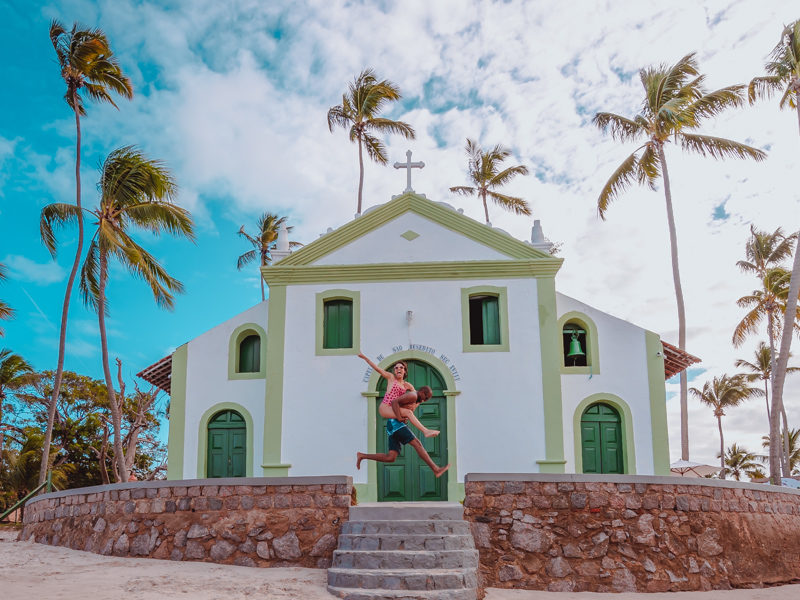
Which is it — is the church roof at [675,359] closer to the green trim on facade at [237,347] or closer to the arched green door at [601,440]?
the arched green door at [601,440]

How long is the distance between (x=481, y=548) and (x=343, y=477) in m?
1.77

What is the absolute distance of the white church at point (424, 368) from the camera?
14.1 metres

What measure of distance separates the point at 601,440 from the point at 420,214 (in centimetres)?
542

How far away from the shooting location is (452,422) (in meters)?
14.1

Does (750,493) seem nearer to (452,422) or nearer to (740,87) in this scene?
(452,422)

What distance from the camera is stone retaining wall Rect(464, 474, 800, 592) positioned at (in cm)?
921

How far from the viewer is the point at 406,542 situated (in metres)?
8.59

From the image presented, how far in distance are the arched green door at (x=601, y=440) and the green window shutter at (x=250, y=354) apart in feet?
21.1

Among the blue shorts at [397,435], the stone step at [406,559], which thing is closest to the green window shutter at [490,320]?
the blue shorts at [397,435]

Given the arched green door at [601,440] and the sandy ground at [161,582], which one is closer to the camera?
the sandy ground at [161,582]

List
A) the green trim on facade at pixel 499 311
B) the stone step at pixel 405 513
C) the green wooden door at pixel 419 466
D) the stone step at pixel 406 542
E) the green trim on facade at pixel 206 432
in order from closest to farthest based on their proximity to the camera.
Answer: the stone step at pixel 406 542 < the stone step at pixel 405 513 < the green wooden door at pixel 419 466 < the green trim on facade at pixel 499 311 < the green trim on facade at pixel 206 432

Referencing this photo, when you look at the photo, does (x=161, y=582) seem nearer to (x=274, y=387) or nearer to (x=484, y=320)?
(x=274, y=387)

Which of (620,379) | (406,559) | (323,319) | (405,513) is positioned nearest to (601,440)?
→ (620,379)

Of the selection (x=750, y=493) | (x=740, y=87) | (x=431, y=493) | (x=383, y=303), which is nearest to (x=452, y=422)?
(x=431, y=493)
